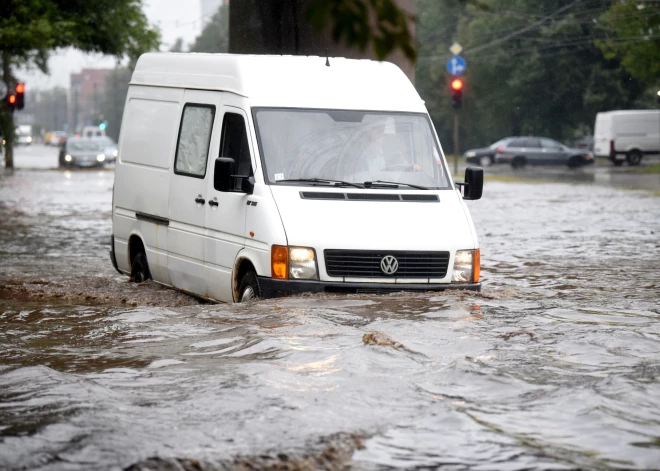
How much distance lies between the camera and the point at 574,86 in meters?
65.2

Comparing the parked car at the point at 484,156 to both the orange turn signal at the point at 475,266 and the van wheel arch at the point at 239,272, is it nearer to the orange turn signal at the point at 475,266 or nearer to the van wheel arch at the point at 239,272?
the orange turn signal at the point at 475,266

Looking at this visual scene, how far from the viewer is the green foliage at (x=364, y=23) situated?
15.6 feet

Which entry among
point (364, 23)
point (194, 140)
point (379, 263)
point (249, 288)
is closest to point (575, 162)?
point (194, 140)

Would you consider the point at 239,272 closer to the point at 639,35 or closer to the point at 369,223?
the point at 369,223

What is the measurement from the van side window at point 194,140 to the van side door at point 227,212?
0.21 metres

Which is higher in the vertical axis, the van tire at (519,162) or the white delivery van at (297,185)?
the white delivery van at (297,185)

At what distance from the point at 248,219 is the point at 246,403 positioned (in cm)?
346

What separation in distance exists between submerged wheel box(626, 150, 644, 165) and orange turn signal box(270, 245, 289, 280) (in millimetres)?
44125

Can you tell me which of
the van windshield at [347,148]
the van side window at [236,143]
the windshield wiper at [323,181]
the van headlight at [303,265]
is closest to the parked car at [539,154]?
the van windshield at [347,148]

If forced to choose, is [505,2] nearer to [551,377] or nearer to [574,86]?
[574,86]

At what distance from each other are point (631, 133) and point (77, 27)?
1037 inches

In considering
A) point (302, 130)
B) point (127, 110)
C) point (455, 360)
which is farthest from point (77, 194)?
point (455, 360)

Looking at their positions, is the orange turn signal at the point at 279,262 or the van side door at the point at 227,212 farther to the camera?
the van side door at the point at 227,212


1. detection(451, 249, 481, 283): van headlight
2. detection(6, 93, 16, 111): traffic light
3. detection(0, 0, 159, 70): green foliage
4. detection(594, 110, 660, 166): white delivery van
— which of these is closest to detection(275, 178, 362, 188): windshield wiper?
detection(451, 249, 481, 283): van headlight
